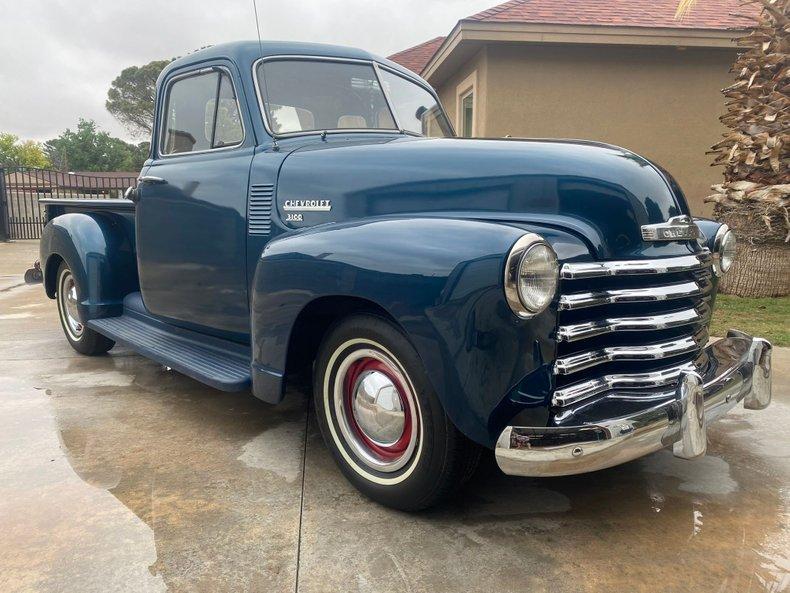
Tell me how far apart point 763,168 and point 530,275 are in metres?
6.08

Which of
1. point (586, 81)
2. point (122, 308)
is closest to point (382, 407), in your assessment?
point (122, 308)

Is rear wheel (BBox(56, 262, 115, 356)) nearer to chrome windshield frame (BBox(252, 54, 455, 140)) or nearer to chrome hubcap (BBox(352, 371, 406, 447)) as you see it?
chrome windshield frame (BBox(252, 54, 455, 140))

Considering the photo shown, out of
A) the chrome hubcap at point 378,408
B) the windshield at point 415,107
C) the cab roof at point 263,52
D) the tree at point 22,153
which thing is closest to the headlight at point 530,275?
the chrome hubcap at point 378,408

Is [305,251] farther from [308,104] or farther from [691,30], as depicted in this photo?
[691,30]

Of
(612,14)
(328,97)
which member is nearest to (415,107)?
(328,97)

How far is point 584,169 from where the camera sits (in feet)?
7.55

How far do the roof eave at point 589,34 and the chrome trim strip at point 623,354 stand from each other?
21.5 ft

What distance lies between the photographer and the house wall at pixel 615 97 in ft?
28.0

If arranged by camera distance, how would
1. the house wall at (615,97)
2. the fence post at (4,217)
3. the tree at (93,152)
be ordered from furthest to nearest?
the tree at (93,152) → the fence post at (4,217) → the house wall at (615,97)

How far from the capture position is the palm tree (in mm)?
6473

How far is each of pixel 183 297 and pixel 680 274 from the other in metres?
2.49

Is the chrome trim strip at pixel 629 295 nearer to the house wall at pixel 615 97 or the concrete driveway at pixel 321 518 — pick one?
the concrete driveway at pixel 321 518

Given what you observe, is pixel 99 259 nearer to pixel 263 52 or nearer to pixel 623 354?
pixel 263 52

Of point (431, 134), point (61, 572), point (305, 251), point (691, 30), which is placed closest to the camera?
point (61, 572)
